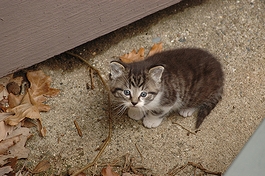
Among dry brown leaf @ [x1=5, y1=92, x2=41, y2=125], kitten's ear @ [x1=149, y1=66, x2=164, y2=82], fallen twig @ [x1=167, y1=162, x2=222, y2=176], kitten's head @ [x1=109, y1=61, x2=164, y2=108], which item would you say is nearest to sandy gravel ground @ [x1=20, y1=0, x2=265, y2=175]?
fallen twig @ [x1=167, y1=162, x2=222, y2=176]

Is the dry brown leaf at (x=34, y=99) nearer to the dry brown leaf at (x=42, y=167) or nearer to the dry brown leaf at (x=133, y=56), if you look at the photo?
the dry brown leaf at (x=42, y=167)

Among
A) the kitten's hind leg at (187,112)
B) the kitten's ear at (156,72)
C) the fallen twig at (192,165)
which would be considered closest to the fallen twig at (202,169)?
the fallen twig at (192,165)

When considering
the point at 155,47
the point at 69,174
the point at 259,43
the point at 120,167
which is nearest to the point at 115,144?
the point at 120,167

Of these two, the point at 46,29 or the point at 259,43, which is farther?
the point at 259,43

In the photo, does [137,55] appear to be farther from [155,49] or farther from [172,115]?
[172,115]

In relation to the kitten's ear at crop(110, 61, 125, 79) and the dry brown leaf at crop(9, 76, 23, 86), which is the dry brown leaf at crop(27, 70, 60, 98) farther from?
the kitten's ear at crop(110, 61, 125, 79)

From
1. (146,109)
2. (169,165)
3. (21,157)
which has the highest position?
(146,109)

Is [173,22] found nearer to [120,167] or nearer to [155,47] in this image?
[155,47]
